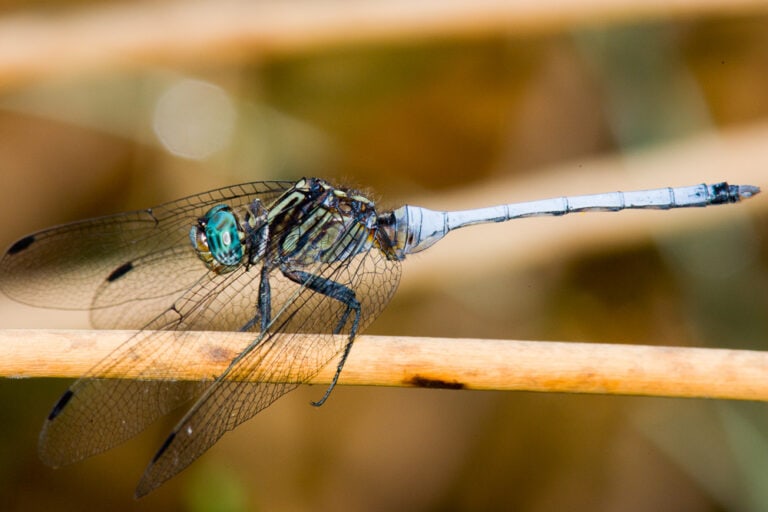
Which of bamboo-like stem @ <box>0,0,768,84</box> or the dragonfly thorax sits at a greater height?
bamboo-like stem @ <box>0,0,768,84</box>

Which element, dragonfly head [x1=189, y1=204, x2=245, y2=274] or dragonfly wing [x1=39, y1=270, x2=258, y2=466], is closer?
dragonfly wing [x1=39, y1=270, x2=258, y2=466]

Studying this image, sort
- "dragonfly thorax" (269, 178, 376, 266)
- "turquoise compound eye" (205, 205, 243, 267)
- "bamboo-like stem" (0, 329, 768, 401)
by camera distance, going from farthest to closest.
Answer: "dragonfly thorax" (269, 178, 376, 266) → "turquoise compound eye" (205, 205, 243, 267) → "bamboo-like stem" (0, 329, 768, 401)

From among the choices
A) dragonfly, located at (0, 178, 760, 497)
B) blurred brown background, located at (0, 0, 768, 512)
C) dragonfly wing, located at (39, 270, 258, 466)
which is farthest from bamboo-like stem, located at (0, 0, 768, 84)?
dragonfly wing, located at (39, 270, 258, 466)

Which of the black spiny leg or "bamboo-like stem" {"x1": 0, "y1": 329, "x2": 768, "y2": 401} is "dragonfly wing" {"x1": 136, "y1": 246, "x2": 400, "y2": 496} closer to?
the black spiny leg

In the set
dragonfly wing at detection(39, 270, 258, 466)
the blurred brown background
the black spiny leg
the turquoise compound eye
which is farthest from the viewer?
the blurred brown background

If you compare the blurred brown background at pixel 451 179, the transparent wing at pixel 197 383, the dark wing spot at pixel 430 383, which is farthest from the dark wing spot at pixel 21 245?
the dark wing spot at pixel 430 383
